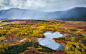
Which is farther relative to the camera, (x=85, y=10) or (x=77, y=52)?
(x=85, y=10)

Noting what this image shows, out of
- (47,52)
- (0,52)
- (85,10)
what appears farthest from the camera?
(85,10)

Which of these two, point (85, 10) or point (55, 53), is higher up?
point (85, 10)

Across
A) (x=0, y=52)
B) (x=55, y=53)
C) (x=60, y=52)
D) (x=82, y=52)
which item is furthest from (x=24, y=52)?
(x=82, y=52)

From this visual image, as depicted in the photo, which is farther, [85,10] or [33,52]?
[85,10]

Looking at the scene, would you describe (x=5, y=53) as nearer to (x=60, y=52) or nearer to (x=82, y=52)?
(x=60, y=52)

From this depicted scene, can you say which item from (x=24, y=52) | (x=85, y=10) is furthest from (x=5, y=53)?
(x=85, y=10)

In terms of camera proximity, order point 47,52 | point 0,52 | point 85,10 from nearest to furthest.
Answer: point 0,52 → point 47,52 → point 85,10

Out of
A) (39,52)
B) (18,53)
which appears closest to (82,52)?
(39,52)

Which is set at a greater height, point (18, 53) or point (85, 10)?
point (85, 10)

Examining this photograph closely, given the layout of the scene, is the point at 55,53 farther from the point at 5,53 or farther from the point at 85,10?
the point at 85,10
